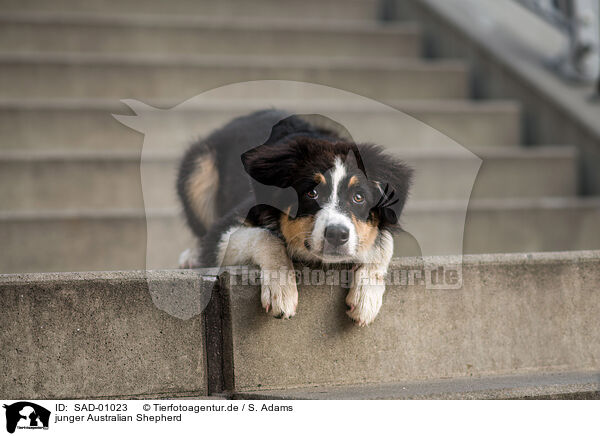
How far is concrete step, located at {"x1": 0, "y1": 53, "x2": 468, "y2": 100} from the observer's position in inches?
191

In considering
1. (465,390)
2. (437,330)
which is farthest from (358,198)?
(465,390)

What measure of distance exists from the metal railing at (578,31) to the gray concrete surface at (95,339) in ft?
11.7

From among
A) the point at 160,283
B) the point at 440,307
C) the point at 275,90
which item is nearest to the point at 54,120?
the point at 275,90

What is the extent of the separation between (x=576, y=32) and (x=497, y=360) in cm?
306

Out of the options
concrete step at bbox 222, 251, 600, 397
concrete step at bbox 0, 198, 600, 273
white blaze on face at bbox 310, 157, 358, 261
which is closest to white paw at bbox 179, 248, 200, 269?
concrete step at bbox 0, 198, 600, 273

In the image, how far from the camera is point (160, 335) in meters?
2.19

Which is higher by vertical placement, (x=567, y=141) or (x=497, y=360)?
(x=567, y=141)

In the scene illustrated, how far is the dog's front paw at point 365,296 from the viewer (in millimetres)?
2277

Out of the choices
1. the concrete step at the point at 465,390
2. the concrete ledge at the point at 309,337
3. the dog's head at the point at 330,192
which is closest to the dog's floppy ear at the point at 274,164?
the dog's head at the point at 330,192

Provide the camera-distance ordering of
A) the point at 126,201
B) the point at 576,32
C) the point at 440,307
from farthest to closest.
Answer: the point at 576,32
the point at 126,201
the point at 440,307

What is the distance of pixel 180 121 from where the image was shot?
460cm

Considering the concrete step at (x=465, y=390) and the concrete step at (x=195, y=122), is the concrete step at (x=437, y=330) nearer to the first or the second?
the concrete step at (x=465, y=390)

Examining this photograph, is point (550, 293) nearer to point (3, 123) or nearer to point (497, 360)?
point (497, 360)

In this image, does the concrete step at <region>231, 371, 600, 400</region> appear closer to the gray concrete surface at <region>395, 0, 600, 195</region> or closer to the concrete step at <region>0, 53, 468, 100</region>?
the gray concrete surface at <region>395, 0, 600, 195</region>
